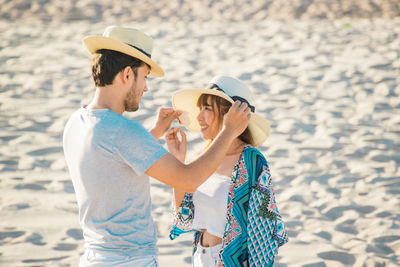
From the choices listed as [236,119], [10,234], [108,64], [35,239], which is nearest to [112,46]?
[108,64]

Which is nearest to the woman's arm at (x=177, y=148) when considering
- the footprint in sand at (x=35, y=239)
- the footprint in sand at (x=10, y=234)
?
the footprint in sand at (x=35, y=239)

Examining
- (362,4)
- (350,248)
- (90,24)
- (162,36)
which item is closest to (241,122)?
(350,248)

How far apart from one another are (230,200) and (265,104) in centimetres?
495

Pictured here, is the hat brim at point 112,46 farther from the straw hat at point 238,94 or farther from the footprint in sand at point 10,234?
the footprint in sand at point 10,234

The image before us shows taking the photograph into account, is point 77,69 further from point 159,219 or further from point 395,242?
point 395,242

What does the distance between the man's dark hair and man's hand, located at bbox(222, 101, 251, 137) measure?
491mm

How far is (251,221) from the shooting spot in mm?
2600

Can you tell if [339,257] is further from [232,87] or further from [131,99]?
[131,99]

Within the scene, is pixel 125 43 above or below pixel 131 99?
above

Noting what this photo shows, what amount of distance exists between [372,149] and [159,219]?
2.77m

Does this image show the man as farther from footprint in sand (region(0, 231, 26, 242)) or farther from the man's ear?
footprint in sand (region(0, 231, 26, 242))

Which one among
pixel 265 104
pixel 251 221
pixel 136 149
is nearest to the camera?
pixel 136 149

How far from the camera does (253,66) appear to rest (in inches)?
358

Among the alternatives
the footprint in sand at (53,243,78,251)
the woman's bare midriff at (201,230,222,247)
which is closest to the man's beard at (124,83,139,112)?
the woman's bare midriff at (201,230,222,247)
